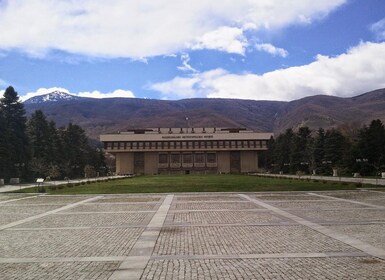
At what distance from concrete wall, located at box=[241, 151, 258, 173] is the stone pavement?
98.3 metres

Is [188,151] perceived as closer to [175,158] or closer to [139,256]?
[175,158]

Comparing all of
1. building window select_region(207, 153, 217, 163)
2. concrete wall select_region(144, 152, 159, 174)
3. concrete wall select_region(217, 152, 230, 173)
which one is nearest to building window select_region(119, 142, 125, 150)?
concrete wall select_region(144, 152, 159, 174)

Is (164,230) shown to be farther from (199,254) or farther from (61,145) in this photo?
(61,145)

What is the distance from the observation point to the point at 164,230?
43.2 ft

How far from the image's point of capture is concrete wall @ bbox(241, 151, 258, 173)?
116 metres

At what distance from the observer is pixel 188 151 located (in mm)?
115750

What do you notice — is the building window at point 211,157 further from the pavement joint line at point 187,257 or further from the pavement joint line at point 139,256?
the pavement joint line at point 187,257

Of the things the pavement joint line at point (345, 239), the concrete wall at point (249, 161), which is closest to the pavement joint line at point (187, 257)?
the pavement joint line at point (345, 239)

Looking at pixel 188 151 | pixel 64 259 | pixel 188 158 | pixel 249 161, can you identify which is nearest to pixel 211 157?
pixel 188 158

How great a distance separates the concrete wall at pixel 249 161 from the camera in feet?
380

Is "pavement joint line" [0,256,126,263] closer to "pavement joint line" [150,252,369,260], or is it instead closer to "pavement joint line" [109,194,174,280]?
"pavement joint line" [109,194,174,280]

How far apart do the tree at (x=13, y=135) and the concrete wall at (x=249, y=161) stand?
219ft

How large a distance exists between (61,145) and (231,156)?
171 ft

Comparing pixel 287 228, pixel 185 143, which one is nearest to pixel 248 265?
pixel 287 228
